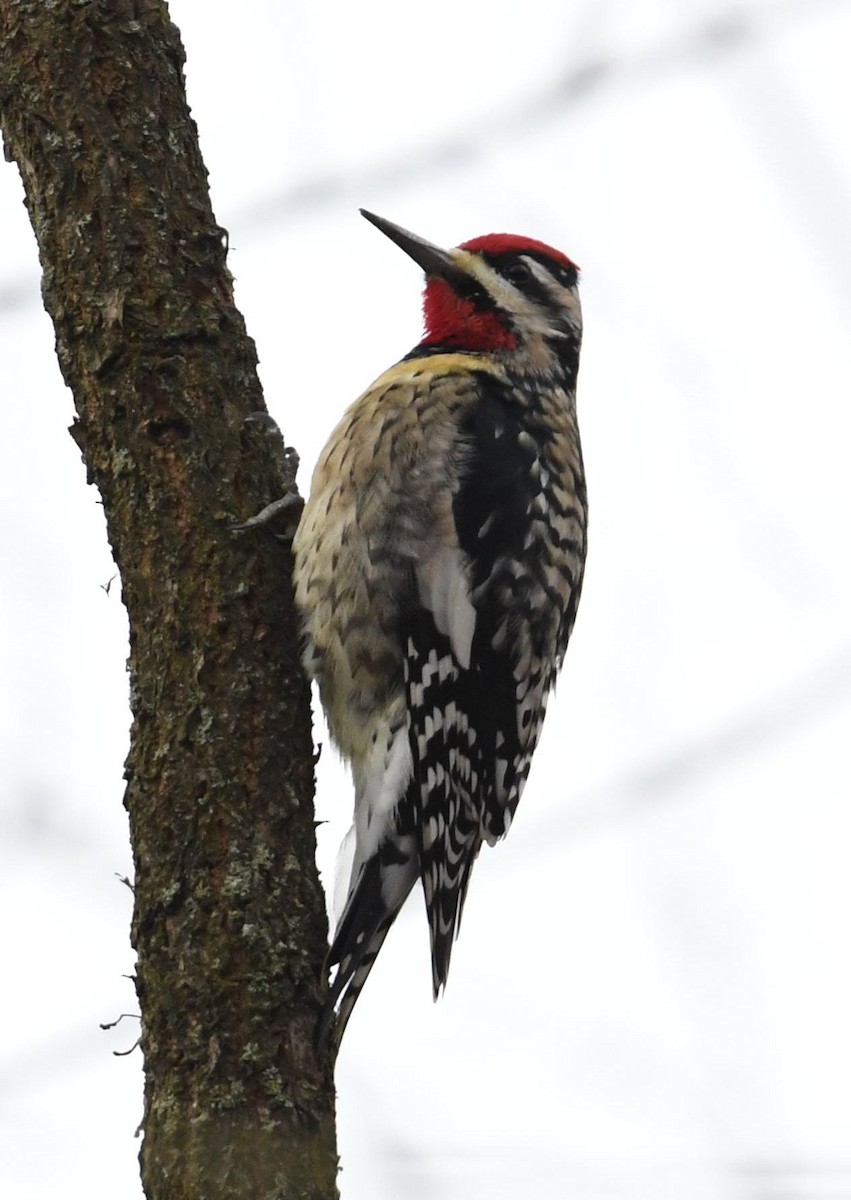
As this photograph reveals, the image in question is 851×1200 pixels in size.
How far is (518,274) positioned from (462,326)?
291 millimetres

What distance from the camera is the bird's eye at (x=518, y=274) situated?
4.58 meters

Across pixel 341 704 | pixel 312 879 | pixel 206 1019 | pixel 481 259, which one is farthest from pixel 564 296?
pixel 206 1019

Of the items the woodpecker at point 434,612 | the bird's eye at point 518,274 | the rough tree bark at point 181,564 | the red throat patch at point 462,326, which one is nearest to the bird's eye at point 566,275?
the bird's eye at point 518,274

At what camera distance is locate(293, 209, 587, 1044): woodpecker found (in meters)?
3.64

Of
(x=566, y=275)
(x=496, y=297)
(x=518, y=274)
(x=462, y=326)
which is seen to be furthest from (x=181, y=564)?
(x=566, y=275)

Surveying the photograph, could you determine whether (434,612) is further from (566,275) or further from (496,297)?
(566,275)

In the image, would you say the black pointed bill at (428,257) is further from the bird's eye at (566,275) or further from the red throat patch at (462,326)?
the bird's eye at (566,275)

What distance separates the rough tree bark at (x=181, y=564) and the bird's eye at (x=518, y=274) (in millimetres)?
1476

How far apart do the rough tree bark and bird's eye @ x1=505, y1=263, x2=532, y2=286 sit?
1.48 metres

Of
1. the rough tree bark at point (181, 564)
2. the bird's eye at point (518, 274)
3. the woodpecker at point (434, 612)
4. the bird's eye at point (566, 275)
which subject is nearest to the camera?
the rough tree bark at point (181, 564)

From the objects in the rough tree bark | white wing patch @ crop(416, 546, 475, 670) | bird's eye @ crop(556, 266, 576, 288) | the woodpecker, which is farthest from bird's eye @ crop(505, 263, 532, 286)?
the rough tree bark

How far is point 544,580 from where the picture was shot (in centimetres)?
394

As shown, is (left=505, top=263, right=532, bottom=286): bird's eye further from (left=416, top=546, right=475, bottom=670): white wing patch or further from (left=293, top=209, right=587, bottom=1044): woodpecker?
(left=416, top=546, right=475, bottom=670): white wing patch

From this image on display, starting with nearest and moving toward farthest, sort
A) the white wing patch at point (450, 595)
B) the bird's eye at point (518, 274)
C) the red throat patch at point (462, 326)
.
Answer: the white wing patch at point (450, 595), the red throat patch at point (462, 326), the bird's eye at point (518, 274)
